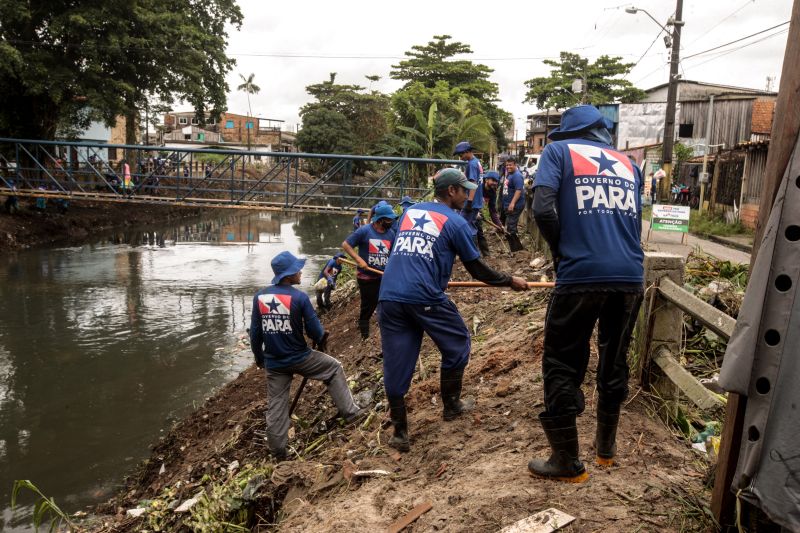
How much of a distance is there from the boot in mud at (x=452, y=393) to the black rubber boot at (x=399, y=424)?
13.0 inches

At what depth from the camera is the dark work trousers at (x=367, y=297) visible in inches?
330

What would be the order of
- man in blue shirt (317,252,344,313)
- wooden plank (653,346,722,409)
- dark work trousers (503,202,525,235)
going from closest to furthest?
wooden plank (653,346,722,409)
dark work trousers (503,202,525,235)
man in blue shirt (317,252,344,313)

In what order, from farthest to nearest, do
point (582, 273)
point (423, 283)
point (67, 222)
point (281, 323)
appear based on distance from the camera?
1. point (67, 222)
2. point (281, 323)
3. point (423, 283)
4. point (582, 273)

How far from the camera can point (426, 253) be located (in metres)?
4.21

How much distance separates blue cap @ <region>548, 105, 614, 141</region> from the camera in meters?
3.28

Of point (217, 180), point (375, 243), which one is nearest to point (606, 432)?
point (375, 243)


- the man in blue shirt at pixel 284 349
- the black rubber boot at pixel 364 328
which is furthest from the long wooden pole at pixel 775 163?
the black rubber boot at pixel 364 328

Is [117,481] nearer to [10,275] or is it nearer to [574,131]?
[574,131]

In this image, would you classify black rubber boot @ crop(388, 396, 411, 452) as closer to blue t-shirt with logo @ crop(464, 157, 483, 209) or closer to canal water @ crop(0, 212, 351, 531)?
canal water @ crop(0, 212, 351, 531)

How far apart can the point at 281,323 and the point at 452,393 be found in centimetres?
178

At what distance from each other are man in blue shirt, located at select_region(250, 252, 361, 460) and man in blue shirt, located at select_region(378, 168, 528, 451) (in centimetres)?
148

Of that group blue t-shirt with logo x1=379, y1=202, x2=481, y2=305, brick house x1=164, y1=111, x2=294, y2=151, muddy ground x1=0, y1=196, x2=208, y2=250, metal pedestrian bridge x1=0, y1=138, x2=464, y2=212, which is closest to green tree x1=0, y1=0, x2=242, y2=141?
metal pedestrian bridge x1=0, y1=138, x2=464, y2=212

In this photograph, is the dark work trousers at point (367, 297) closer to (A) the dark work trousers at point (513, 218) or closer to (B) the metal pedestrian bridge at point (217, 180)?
(A) the dark work trousers at point (513, 218)

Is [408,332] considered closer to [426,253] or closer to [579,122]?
[426,253]
